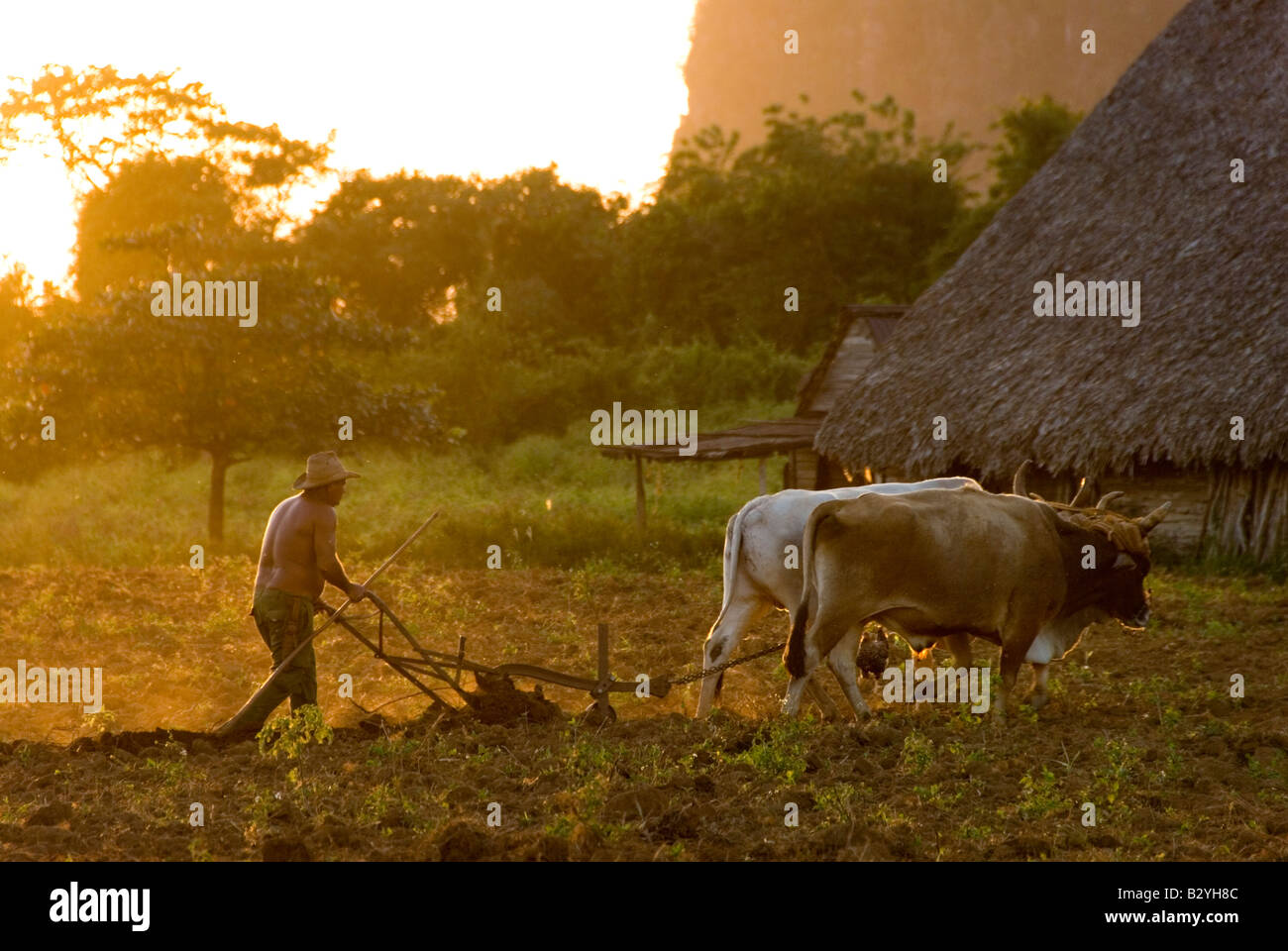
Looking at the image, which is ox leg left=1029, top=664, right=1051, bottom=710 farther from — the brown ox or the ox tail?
the ox tail

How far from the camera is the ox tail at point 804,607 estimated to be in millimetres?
7984

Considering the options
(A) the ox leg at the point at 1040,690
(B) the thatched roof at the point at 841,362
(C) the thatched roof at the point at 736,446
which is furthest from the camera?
(B) the thatched roof at the point at 841,362

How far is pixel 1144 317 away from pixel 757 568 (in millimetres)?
9057

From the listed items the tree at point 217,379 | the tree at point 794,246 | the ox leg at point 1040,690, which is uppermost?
the tree at point 794,246

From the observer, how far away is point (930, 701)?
8805mm

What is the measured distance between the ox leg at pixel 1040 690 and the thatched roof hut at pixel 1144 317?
242 inches

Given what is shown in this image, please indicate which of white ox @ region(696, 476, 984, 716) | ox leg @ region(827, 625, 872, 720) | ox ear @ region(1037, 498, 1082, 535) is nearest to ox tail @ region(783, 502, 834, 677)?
ox leg @ region(827, 625, 872, 720)

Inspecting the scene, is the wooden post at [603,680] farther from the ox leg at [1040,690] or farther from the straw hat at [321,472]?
the ox leg at [1040,690]

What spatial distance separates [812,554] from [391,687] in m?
3.16

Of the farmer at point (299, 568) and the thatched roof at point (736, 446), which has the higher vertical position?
the thatched roof at point (736, 446)

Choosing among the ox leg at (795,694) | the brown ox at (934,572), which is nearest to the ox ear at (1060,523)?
the brown ox at (934,572)

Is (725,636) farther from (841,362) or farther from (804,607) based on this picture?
(841,362)

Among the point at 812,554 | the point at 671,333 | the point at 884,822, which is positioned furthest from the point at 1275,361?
the point at 671,333

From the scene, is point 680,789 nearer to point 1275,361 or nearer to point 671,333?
point 1275,361
